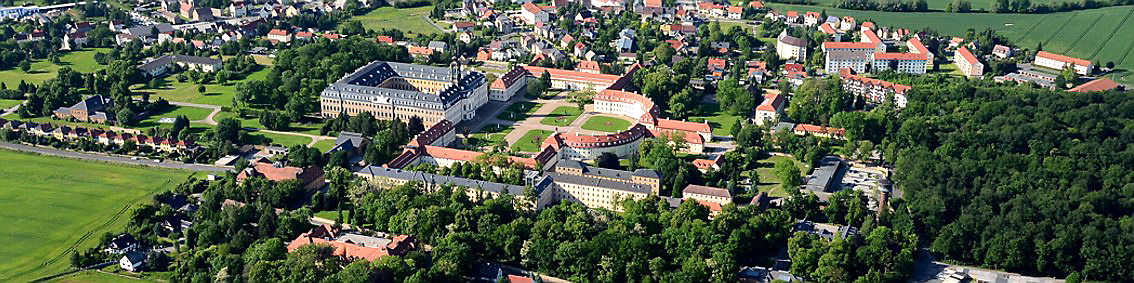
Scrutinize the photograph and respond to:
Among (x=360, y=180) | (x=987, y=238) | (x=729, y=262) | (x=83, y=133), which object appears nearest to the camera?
(x=729, y=262)

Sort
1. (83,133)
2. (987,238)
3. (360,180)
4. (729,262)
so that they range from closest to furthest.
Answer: (729,262) < (987,238) < (360,180) < (83,133)

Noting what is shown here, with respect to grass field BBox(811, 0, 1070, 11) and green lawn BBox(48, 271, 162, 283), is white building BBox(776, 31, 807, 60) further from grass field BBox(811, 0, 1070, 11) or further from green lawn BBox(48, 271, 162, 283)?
green lawn BBox(48, 271, 162, 283)

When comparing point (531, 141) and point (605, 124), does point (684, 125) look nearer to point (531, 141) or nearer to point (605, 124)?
point (605, 124)

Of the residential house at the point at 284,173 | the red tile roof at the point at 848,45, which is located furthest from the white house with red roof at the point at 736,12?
the residential house at the point at 284,173

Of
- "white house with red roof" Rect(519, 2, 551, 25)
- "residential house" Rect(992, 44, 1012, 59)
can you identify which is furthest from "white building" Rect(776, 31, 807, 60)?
"white house with red roof" Rect(519, 2, 551, 25)

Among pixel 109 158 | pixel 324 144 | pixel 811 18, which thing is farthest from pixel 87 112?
pixel 811 18

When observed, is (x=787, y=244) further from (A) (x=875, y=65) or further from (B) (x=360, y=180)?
(A) (x=875, y=65)

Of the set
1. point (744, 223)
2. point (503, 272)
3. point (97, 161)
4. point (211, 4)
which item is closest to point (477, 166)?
point (503, 272)
